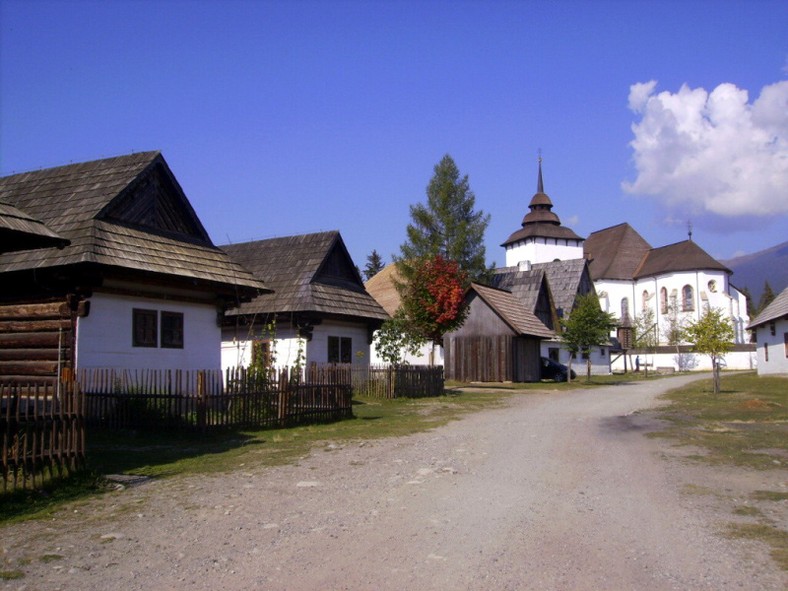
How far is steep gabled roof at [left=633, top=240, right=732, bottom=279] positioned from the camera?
82.1 m

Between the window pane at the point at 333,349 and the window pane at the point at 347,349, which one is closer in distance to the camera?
A: the window pane at the point at 333,349

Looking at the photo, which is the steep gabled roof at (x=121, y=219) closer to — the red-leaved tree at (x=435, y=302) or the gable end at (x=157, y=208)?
the gable end at (x=157, y=208)

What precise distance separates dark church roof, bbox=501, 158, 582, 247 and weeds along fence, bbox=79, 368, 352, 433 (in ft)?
261

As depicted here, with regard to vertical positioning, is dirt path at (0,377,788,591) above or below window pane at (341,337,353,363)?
below

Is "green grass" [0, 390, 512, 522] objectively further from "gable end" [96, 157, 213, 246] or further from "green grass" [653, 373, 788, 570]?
"gable end" [96, 157, 213, 246]

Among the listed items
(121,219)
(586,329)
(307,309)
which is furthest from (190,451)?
(586,329)

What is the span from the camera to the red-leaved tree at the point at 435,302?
→ 34.7 metres

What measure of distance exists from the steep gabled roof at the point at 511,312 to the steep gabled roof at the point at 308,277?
416 inches

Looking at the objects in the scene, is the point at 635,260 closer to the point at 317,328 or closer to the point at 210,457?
the point at 317,328

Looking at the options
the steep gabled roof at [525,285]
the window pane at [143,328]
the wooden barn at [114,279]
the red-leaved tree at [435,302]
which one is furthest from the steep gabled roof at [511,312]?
the window pane at [143,328]

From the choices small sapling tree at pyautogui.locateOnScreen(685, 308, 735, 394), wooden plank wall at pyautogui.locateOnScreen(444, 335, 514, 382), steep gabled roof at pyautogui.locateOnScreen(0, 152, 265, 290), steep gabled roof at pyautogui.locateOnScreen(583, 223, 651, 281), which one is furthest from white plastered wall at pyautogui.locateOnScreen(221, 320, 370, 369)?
steep gabled roof at pyautogui.locateOnScreen(583, 223, 651, 281)

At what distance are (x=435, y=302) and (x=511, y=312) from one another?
29.4ft

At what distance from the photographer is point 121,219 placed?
794 inches

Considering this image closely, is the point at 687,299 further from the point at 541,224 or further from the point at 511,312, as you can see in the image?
the point at 511,312
